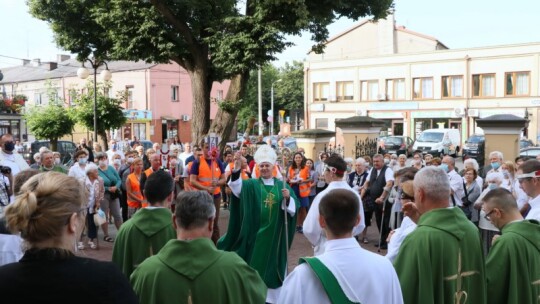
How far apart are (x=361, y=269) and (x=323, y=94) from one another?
151 feet

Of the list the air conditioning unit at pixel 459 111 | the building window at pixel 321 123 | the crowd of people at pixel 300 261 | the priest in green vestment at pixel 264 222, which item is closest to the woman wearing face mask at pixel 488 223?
the crowd of people at pixel 300 261

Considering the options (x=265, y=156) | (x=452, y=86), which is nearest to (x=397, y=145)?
(x=452, y=86)

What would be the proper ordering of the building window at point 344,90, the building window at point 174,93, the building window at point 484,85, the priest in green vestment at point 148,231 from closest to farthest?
1. the priest in green vestment at point 148,231
2. the building window at point 484,85
3. the building window at point 174,93
4. the building window at point 344,90

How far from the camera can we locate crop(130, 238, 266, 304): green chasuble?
2.95 m

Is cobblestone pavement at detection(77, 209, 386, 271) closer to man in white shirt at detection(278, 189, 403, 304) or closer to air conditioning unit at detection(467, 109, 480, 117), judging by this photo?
man in white shirt at detection(278, 189, 403, 304)

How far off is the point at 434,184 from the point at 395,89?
42.0 m

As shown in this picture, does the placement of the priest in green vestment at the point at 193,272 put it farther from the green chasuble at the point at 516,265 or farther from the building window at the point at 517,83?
the building window at the point at 517,83

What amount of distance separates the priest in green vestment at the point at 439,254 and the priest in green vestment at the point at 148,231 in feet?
6.16

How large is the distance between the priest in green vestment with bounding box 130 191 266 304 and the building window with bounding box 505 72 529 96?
40299 mm

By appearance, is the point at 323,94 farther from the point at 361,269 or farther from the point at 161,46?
the point at 361,269

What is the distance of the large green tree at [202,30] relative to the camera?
51.4ft

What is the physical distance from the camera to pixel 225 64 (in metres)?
15.8

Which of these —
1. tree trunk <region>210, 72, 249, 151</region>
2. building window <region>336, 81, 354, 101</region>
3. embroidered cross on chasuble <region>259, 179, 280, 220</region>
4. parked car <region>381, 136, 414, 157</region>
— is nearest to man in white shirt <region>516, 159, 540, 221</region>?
embroidered cross on chasuble <region>259, 179, 280, 220</region>

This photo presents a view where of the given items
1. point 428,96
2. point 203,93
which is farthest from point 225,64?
point 428,96
